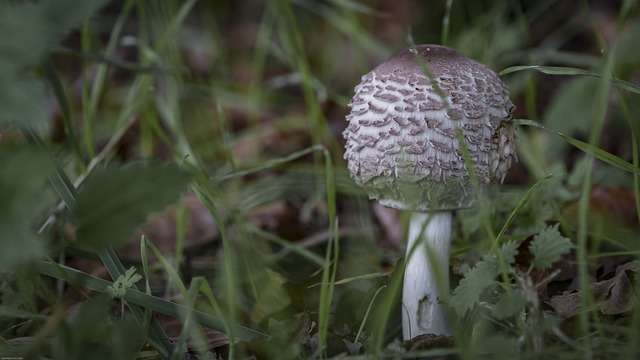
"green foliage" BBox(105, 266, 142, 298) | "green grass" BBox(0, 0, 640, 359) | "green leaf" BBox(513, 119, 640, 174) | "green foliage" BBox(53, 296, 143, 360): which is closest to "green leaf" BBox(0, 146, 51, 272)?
"green grass" BBox(0, 0, 640, 359)

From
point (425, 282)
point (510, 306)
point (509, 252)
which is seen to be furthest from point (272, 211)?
point (510, 306)

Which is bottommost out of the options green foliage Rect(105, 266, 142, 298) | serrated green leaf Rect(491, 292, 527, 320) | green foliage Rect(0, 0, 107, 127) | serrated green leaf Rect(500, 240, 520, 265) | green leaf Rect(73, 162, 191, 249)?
green foliage Rect(105, 266, 142, 298)

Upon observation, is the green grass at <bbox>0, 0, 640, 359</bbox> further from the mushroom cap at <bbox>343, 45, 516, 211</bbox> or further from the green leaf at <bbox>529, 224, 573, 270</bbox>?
the mushroom cap at <bbox>343, 45, 516, 211</bbox>

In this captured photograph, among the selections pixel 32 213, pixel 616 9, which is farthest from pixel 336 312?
pixel 616 9

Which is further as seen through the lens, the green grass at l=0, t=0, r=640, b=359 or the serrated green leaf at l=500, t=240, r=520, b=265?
→ the serrated green leaf at l=500, t=240, r=520, b=265

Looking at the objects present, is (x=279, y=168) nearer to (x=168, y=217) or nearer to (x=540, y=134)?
(x=168, y=217)

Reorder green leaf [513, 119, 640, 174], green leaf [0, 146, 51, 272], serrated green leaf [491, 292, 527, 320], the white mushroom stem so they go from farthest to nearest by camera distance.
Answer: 1. the white mushroom stem
2. green leaf [513, 119, 640, 174]
3. serrated green leaf [491, 292, 527, 320]
4. green leaf [0, 146, 51, 272]
